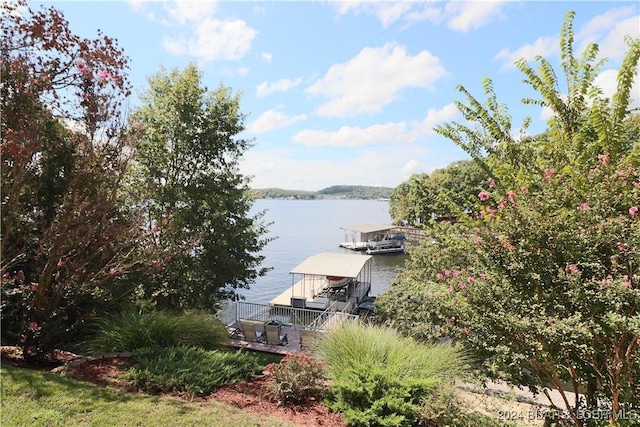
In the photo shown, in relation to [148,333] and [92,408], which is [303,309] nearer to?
[148,333]

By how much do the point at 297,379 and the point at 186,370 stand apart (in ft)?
5.21

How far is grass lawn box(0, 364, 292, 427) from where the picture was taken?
370cm

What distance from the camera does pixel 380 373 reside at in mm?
4453

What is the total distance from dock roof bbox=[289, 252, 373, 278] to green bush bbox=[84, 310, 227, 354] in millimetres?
7339

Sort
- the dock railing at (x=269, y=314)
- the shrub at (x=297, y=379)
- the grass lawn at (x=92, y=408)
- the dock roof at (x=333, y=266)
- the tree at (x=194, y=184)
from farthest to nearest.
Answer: the dock roof at (x=333, y=266), the dock railing at (x=269, y=314), the tree at (x=194, y=184), the shrub at (x=297, y=379), the grass lawn at (x=92, y=408)

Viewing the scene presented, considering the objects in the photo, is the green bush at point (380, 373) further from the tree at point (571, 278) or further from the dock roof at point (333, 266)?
the dock roof at point (333, 266)

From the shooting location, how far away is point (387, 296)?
11047 mm

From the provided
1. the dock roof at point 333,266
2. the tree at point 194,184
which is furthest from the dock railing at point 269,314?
the tree at point 194,184

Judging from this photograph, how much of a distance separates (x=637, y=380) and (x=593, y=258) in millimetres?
1343

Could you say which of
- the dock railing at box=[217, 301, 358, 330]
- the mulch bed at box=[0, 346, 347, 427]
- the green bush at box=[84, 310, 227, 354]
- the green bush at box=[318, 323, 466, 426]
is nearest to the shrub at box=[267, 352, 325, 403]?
the mulch bed at box=[0, 346, 347, 427]

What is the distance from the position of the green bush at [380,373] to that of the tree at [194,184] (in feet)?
15.5

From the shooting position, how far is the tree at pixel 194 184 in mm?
8992

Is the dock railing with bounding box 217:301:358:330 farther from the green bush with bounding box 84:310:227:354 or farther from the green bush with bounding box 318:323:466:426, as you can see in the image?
the green bush with bounding box 318:323:466:426

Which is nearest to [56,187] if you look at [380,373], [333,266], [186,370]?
[186,370]
